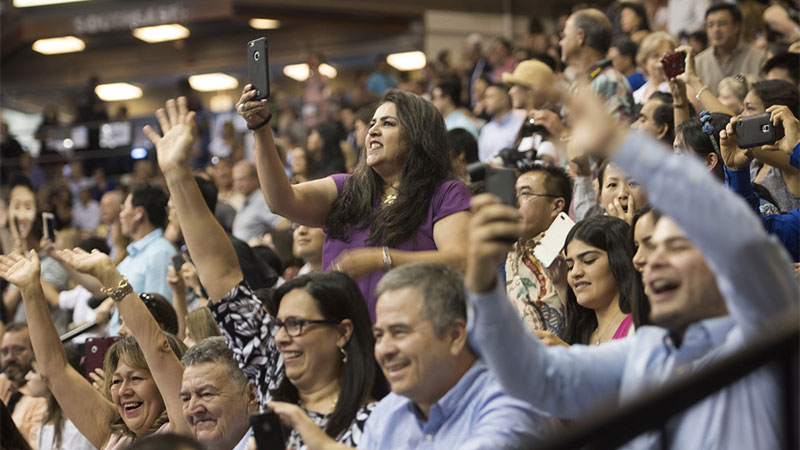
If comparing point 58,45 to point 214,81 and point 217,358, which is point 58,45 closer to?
point 214,81

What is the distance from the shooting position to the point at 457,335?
8.05 ft

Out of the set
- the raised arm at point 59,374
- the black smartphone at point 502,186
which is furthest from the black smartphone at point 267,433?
the raised arm at point 59,374

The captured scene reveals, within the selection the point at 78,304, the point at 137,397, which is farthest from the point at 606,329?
the point at 78,304

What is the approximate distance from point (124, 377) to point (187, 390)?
24.2 inches

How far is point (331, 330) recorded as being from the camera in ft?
9.53

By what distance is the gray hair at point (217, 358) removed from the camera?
3.33 meters

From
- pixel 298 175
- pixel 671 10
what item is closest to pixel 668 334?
pixel 298 175

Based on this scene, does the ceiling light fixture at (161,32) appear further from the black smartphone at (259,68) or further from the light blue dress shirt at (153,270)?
the black smartphone at (259,68)

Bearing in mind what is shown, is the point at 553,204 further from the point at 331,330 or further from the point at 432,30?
the point at 432,30

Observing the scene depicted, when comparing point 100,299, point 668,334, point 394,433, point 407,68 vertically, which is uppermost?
point 668,334

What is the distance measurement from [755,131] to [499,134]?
364 cm

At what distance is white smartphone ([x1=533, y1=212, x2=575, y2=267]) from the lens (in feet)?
12.6

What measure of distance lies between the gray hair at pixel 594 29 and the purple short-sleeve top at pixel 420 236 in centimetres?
291

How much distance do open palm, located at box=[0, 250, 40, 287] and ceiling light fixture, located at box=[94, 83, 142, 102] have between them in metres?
14.3
